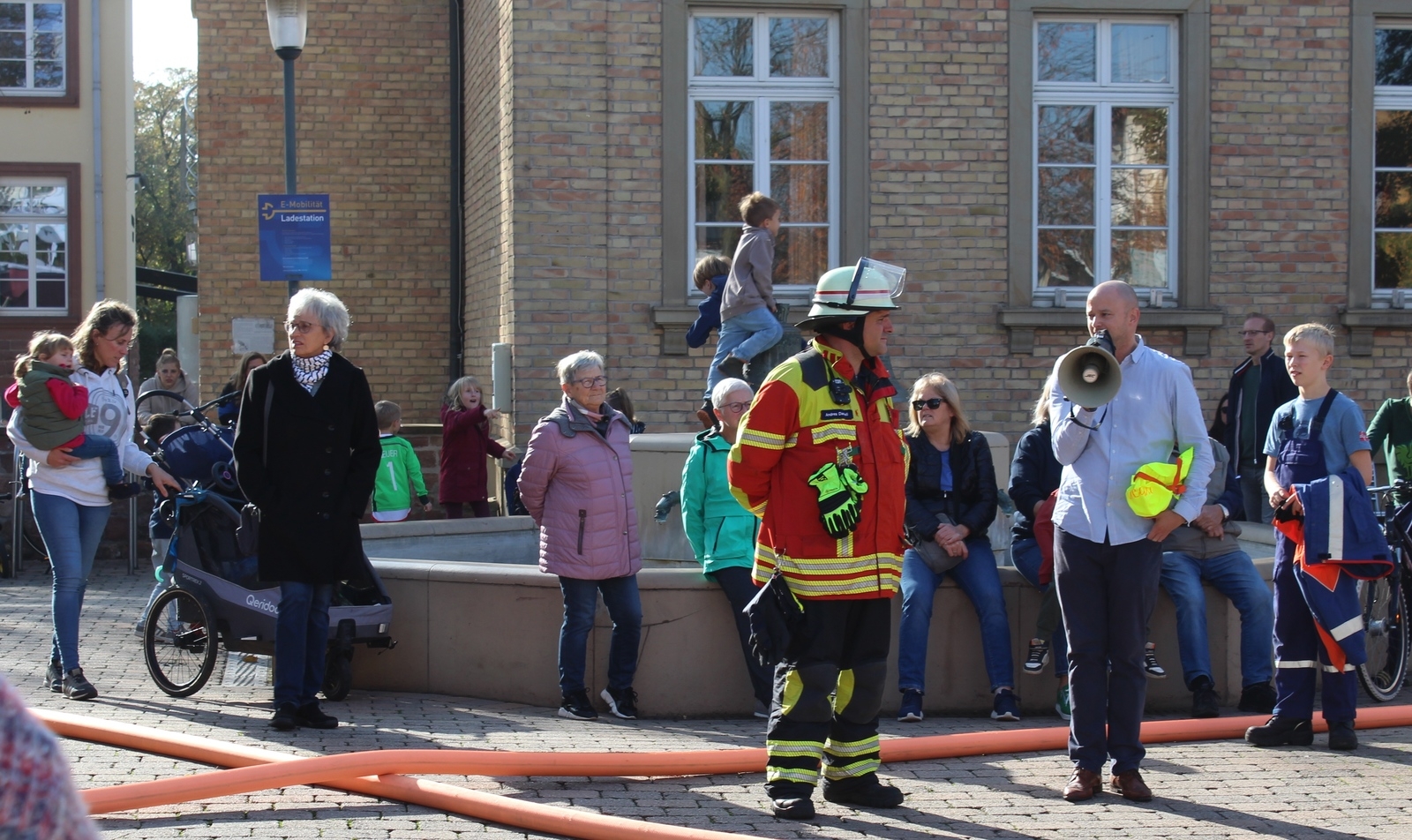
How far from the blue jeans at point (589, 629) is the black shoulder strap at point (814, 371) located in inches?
85.1

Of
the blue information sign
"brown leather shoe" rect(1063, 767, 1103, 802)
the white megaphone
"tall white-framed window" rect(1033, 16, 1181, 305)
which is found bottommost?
"brown leather shoe" rect(1063, 767, 1103, 802)

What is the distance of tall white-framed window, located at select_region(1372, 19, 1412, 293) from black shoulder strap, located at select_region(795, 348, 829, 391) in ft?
30.0

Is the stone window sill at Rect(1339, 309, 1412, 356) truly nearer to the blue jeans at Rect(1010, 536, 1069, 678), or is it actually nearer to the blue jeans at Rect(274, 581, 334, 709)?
the blue jeans at Rect(1010, 536, 1069, 678)

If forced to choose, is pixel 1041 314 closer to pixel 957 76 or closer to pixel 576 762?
pixel 957 76

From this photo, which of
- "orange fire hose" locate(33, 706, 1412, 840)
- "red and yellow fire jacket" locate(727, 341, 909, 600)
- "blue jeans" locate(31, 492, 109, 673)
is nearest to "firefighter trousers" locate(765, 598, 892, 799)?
"red and yellow fire jacket" locate(727, 341, 909, 600)

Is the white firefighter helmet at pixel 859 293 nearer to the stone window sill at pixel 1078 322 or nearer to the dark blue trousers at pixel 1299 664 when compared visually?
the dark blue trousers at pixel 1299 664

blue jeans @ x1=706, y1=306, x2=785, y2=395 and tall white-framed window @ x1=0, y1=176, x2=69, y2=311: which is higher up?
tall white-framed window @ x1=0, y1=176, x2=69, y2=311

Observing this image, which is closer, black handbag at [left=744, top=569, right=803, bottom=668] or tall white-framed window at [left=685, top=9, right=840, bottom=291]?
black handbag at [left=744, top=569, right=803, bottom=668]

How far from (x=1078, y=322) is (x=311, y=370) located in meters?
7.46

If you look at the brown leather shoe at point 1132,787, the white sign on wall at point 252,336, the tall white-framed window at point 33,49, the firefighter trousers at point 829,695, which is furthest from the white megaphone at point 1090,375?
the tall white-framed window at point 33,49

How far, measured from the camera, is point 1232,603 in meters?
7.11

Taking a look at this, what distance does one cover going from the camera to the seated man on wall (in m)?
6.85

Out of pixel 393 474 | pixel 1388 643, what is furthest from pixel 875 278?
pixel 393 474

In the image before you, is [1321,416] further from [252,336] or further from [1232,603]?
[252,336]
